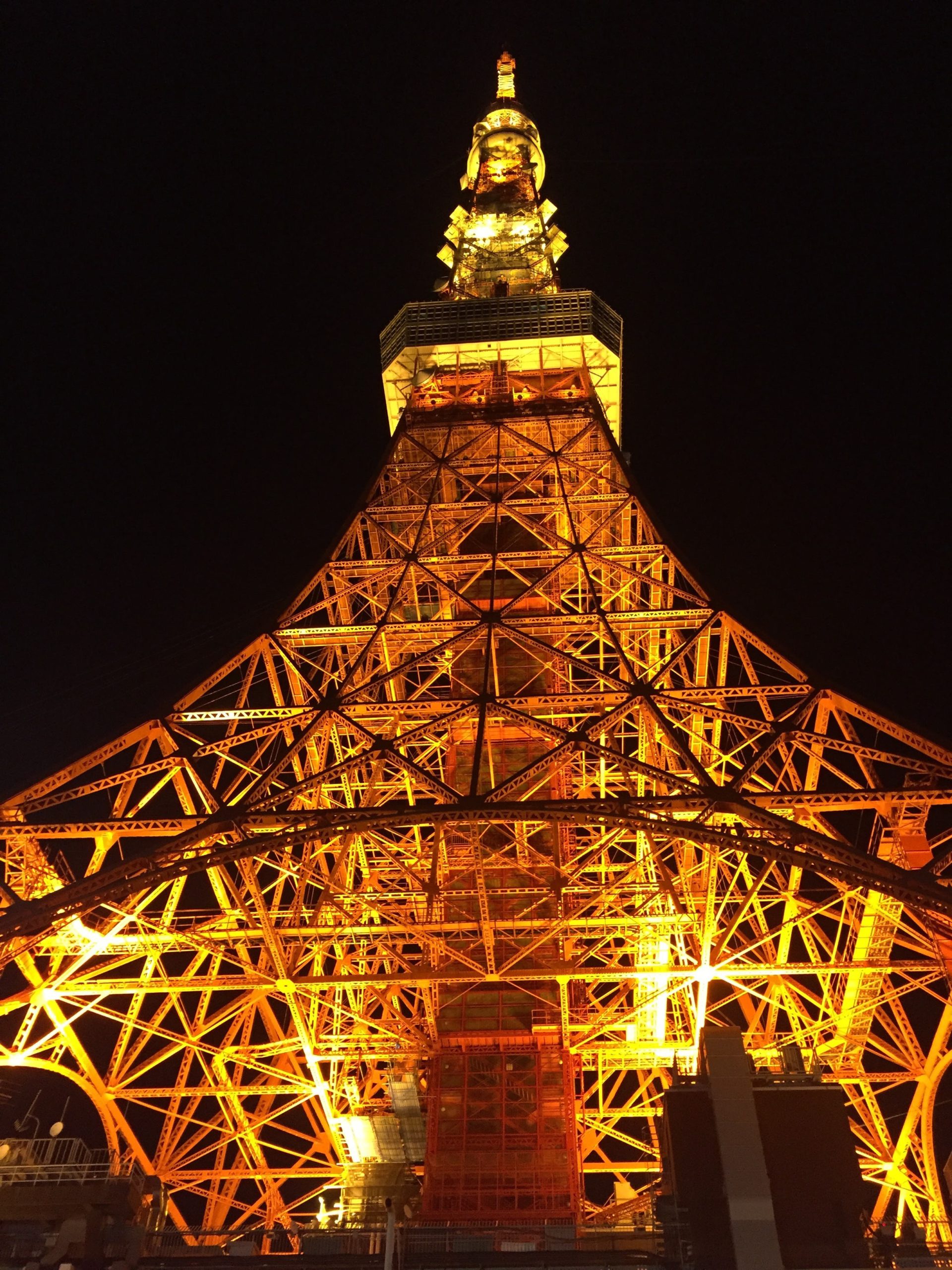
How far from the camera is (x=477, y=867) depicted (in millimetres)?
19938

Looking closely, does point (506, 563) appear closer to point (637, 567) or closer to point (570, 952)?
point (637, 567)

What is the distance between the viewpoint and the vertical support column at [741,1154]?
15.0 meters

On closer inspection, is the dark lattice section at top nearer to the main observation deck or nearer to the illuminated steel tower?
the main observation deck

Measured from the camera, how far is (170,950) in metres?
21.5

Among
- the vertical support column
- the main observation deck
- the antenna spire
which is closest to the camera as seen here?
the vertical support column

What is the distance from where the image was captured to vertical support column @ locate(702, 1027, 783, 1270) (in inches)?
590

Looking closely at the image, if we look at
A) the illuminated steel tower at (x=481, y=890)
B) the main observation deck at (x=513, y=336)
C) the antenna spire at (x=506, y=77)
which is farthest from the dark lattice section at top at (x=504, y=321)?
the antenna spire at (x=506, y=77)

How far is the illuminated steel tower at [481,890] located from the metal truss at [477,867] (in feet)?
0.33

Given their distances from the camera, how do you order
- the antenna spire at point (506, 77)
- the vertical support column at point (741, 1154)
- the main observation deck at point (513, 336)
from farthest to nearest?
the antenna spire at point (506, 77), the main observation deck at point (513, 336), the vertical support column at point (741, 1154)

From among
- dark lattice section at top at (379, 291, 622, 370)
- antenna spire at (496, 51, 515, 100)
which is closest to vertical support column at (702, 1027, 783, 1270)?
dark lattice section at top at (379, 291, 622, 370)

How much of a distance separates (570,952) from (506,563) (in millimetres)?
10467

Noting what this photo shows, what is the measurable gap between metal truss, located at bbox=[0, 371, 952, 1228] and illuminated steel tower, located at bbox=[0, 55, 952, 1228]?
0.10 m

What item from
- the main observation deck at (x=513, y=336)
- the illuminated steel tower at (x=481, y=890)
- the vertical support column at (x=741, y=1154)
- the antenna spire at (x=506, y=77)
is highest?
the antenna spire at (x=506, y=77)

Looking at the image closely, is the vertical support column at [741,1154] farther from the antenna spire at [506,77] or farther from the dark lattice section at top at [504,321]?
the antenna spire at [506,77]
